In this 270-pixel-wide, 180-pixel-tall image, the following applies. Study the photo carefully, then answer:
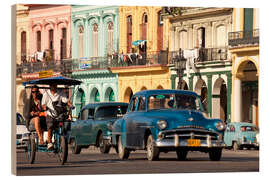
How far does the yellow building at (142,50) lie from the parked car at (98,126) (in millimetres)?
18521

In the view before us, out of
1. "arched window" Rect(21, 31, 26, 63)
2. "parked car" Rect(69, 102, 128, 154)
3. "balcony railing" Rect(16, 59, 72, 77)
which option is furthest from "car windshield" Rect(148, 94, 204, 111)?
"arched window" Rect(21, 31, 26, 63)

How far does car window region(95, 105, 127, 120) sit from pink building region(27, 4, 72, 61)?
22.3 meters

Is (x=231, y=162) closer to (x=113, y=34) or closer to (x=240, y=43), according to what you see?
(x=240, y=43)

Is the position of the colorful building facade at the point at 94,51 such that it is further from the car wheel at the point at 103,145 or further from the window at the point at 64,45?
the car wheel at the point at 103,145

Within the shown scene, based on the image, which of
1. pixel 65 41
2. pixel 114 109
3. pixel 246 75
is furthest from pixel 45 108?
pixel 65 41

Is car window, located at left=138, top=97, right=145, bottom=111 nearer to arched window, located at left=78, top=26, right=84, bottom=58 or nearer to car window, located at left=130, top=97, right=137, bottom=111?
car window, located at left=130, top=97, right=137, bottom=111

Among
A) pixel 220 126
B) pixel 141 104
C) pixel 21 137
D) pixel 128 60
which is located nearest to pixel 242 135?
pixel 21 137

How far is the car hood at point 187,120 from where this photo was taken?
2723 centimetres

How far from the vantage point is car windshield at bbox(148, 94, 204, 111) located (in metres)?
28.6

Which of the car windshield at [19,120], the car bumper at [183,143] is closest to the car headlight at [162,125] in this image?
the car bumper at [183,143]

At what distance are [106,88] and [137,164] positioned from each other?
35.2 m

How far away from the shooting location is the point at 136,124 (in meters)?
28.7

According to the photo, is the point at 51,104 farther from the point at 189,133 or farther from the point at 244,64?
the point at 244,64

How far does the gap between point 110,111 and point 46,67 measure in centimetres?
1613
